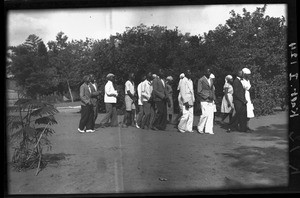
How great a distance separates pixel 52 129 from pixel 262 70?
272cm

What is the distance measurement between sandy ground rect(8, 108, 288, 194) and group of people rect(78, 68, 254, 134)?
0.13 meters

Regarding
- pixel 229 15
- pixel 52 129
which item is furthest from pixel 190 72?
pixel 52 129

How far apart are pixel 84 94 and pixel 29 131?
2.63 ft

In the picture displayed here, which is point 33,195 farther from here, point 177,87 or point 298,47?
point 298,47

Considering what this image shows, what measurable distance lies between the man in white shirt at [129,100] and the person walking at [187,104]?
1.99 ft

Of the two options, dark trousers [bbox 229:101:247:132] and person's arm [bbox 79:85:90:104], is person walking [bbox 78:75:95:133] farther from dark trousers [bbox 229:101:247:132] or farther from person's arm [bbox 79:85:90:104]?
dark trousers [bbox 229:101:247:132]

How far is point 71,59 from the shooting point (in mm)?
4375

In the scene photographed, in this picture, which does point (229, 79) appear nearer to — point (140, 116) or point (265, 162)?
point (265, 162)

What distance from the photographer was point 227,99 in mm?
4387

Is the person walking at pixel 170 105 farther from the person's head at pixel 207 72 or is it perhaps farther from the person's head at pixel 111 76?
the person's head at pixel 111 76

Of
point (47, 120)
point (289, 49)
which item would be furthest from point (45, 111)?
point (289, 49)

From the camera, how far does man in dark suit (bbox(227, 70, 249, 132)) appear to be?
4.38 m

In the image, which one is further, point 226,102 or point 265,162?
point 226,102

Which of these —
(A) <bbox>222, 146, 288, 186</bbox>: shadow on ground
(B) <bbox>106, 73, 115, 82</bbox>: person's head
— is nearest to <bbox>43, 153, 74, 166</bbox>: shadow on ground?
(B) <bbox>106, 73, 115, 82</bbox>: person's head
